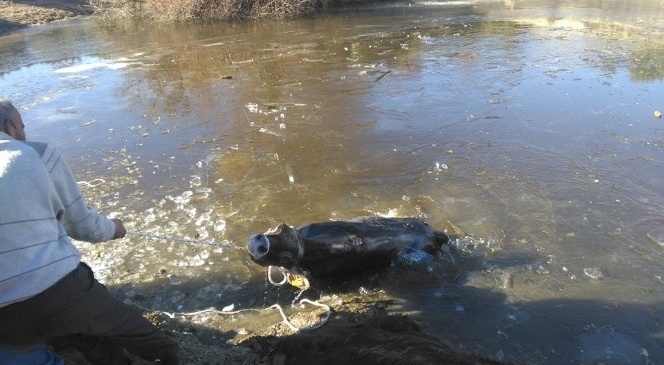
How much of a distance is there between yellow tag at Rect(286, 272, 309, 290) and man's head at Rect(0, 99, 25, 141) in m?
2.33

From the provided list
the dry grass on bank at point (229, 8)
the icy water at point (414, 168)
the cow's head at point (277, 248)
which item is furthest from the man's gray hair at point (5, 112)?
the dry grass on bank at point (229, 8)

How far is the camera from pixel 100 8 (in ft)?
86.3

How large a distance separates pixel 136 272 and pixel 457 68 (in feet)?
28.7

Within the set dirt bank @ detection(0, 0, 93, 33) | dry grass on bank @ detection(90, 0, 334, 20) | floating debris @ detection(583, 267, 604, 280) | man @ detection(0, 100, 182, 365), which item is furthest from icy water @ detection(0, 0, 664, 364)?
dirt bank @ detection(0, 0, 93, 33)

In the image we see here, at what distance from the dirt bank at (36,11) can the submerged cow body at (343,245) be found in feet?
83.1

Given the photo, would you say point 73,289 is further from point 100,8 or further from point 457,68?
point 100,8

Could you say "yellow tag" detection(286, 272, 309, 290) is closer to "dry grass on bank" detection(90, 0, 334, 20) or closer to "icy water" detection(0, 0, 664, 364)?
"icy water" detection(0, 0, 664, 364)

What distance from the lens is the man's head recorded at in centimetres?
246

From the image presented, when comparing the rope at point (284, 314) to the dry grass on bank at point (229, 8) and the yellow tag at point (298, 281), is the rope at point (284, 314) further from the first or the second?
the dry grass on bank at point (229, 8)

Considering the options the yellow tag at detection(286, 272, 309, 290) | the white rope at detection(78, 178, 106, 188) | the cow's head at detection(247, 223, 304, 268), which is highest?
the cow's head at detection(247, 223, 304, 268)

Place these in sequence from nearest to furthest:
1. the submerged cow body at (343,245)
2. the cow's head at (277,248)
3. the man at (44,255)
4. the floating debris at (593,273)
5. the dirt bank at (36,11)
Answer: the man at (44,255)
the cow's head at (277,248)
the submerged cow body at (343,245)
the floating debris at (593,273)
the dirt bank at (36,11)

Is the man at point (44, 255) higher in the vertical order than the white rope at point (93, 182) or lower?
higher

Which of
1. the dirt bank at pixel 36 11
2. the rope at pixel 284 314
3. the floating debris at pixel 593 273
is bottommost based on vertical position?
the floating debris at pixel 593 273

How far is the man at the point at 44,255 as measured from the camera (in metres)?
2.24
